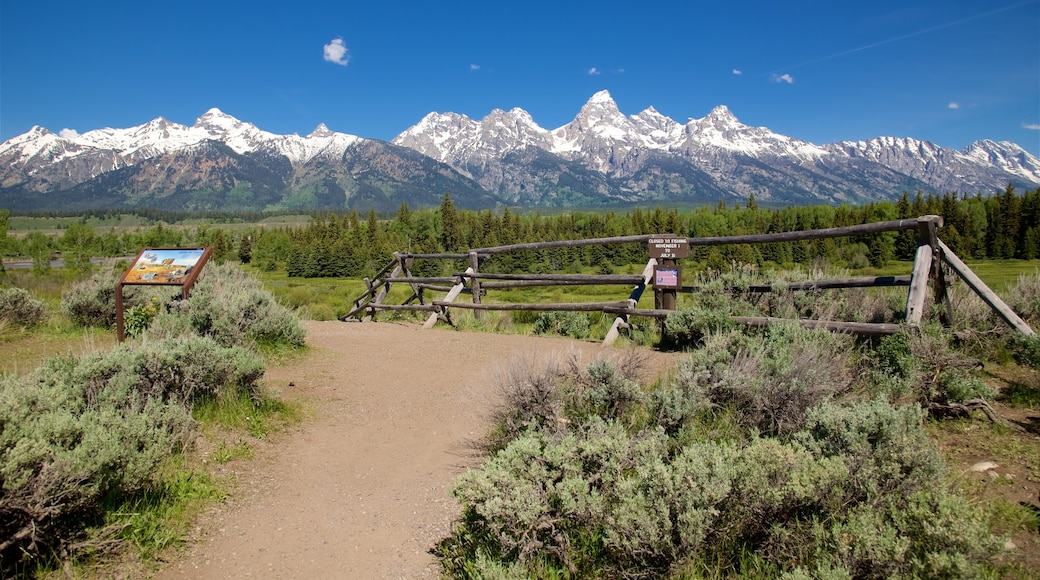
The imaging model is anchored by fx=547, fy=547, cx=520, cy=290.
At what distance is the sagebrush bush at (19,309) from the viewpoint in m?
9.42

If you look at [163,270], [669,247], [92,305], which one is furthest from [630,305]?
[92,305]

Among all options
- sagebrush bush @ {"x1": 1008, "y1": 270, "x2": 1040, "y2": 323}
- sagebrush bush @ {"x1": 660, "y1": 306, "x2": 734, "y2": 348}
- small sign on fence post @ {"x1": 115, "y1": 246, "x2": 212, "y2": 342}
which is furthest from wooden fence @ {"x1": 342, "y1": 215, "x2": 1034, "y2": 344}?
small sign on fence post @ {"x1": 115, "y1": 246, "x2": 212, "y2": 342}

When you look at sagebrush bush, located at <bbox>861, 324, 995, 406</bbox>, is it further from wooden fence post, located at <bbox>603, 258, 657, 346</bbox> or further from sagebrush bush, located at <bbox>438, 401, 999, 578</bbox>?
wooden fence post, located at <bbox>603, 258, 657, 346</bbox>

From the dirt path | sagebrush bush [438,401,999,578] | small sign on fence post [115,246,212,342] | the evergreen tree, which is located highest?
the evergreen tree

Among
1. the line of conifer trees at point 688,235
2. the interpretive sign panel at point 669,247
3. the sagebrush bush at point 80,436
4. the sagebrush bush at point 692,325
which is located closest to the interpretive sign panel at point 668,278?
the interpretive sign panel at point 669,247

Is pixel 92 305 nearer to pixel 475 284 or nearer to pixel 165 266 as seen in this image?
pixel 165 266

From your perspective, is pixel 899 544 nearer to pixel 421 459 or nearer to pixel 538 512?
pixel 538 512

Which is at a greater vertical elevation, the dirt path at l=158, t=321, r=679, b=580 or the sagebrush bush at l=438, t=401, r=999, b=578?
the sagebrush bush at l=438, t=401, r=999, b=578

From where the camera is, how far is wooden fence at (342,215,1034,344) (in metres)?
5.71

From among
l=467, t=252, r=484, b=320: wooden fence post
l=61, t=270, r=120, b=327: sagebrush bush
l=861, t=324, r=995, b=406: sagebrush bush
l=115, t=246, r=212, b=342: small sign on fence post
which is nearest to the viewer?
l=861, t=324, r=995, b=406: sagebrush bush

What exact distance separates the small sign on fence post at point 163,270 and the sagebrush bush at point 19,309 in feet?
9.66

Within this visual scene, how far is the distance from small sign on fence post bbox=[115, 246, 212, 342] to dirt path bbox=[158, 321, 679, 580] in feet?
6.82

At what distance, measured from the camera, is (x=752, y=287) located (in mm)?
7730

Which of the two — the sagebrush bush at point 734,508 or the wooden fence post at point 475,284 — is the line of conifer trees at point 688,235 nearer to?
the wooden fence post at point 475,284
